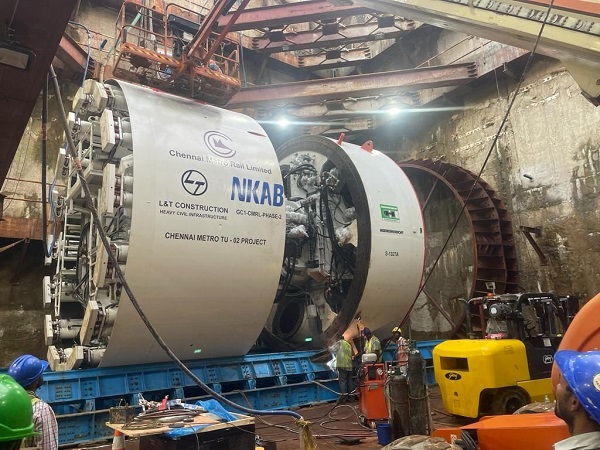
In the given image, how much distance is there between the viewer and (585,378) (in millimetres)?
1560

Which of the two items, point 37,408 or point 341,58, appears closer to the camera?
point 37,408

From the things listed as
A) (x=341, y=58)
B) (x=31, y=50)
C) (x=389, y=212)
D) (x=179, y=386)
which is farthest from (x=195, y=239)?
(x=341, y=58)

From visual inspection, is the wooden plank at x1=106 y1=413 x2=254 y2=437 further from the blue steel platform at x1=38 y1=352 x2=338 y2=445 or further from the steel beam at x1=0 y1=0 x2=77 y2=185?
the steel beam at x1=0 y1=0 x2=77 y2=185

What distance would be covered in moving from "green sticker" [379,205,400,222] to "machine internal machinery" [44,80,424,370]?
21 mm

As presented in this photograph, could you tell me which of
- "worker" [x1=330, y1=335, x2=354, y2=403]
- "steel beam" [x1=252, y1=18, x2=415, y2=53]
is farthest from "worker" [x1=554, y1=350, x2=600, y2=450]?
"steel beam" [x1=252, y1=18, x2=415, y2=53]

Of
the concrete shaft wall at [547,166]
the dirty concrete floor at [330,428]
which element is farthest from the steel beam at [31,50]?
the concrete shaft wall at [547,166]

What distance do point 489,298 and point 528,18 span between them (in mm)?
3201

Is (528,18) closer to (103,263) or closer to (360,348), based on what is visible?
(360,348)

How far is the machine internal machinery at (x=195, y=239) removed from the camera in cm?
494

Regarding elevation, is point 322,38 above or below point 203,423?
above

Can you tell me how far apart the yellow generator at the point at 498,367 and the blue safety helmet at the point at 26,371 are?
153 inches

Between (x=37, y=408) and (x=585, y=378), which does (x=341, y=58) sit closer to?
(x=37, y=408)

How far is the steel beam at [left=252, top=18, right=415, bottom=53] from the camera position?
39.3ft

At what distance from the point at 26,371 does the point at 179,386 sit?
2.71 m
